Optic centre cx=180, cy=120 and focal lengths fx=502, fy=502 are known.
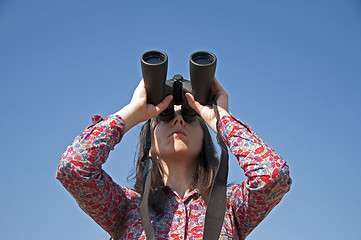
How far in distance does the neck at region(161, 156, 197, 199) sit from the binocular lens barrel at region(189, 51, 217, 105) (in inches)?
15.9

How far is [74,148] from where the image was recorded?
2.60 m

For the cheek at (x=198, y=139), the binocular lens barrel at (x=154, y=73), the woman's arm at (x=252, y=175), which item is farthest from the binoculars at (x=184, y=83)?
the woman's arm at (x=252, y=175)

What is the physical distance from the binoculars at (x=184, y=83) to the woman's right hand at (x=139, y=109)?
4cm

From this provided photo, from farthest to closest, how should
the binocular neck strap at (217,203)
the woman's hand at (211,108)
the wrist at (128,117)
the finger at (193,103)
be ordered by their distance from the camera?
the finger at (193,103) < the woman's hand at (211,108) < the wrist at (128,117) < the binocular neck strap at (217,203)

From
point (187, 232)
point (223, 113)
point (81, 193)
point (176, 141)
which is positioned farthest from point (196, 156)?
point (81, 193)

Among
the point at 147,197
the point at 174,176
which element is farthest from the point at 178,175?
the point at 147,197

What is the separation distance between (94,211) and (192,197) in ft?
1.87

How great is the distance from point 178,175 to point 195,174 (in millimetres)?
116

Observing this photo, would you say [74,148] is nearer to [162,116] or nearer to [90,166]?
[90,166]

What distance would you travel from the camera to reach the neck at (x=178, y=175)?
3.00 m

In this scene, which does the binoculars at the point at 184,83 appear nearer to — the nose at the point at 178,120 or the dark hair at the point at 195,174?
the nose at the point at 178,120

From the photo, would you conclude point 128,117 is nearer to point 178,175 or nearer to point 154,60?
point 154,60

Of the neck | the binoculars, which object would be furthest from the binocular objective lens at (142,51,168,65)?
the neck

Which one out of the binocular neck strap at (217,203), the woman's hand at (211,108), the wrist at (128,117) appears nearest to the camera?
the binocular neck strap at (217,203)
